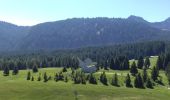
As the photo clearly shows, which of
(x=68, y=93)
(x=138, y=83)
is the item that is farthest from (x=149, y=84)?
(x=68, y=93)

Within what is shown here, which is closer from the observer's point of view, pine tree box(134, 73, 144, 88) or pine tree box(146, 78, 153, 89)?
pine tree box(134, 73, 144, 88)

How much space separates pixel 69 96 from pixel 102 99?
1092 cm

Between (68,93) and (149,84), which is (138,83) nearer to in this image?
(149,84)

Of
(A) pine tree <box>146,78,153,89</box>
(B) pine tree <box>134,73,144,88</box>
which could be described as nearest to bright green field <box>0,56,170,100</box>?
(A) pine tree <box>146,78,153,89</box>

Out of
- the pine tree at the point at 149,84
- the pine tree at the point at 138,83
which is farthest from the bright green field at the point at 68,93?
the pine tree at the point at 138,83

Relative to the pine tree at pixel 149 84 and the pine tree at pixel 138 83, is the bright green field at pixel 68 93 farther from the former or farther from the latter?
the pine tree at pixel 138 83

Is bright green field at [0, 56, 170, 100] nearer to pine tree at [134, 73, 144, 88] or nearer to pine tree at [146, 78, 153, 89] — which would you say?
pine tree at [146, 78, 153, 89]

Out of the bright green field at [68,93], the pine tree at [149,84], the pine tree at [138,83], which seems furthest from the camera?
the pine tree at [149,84]

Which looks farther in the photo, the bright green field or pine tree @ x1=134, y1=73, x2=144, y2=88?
pine tree @ x1=134, y1=73, x2=144, y2=88

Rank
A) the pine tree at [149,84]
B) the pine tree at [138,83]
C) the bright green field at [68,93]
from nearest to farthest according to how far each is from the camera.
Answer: the bright green field at [68,93] < the pine tree at [138,83] < the pine tree at [149,84]

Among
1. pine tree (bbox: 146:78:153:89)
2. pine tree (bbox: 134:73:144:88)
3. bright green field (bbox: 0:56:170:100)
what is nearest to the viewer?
bright green field (bbox: 0:56:170:100)

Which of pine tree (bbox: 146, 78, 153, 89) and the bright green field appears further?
pine tree (bbox: 146, 78, 153, 89)

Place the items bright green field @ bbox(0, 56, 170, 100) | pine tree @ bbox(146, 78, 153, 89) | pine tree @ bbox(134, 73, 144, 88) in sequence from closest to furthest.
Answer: bright green field @ bbox(0, 56, 170, 100) → pine tree @ bbox(134, 73, 144, 88) → pine tree @ bbox(146, 78, 153, 89)

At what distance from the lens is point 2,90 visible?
129375 mm
